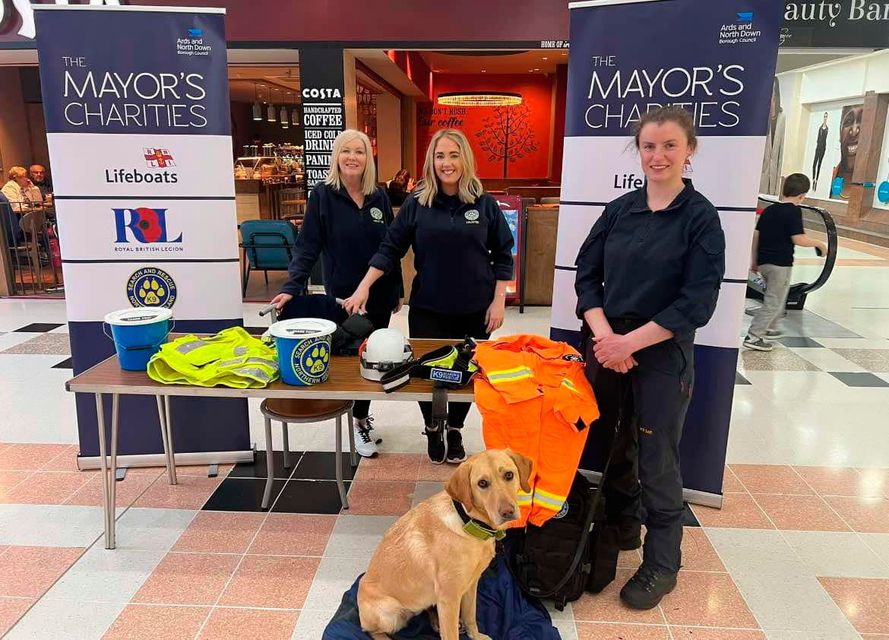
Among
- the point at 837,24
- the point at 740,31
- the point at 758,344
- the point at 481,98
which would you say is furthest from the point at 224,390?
the point at 481,98

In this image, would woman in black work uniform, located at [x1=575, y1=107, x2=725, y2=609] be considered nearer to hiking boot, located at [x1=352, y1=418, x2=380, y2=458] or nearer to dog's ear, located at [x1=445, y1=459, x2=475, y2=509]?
dog's ear, located at [x1=445, y1=459, x2=475, y2=509]

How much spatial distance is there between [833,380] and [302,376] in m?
4.46

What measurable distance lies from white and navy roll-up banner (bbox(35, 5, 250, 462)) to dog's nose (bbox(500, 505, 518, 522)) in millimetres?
1987

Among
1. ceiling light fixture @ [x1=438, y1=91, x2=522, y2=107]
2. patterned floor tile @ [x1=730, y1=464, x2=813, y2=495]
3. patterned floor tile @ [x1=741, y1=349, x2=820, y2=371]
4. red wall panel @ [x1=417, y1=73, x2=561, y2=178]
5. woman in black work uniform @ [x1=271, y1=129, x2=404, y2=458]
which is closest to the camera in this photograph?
woman in black work uniform @ [x1=271, y1=129, x2=404, y2=458]

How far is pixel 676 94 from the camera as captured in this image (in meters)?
2.73

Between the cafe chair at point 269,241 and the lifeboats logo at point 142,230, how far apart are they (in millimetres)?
4031

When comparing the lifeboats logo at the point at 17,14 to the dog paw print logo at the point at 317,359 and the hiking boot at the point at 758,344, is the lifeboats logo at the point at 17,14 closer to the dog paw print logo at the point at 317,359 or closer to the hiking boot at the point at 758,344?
the dog paw print logo at the point at 317,359

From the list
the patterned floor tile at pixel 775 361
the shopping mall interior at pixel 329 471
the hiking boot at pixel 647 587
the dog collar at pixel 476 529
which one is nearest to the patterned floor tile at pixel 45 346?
the shopping mall interior at pixel 329 471

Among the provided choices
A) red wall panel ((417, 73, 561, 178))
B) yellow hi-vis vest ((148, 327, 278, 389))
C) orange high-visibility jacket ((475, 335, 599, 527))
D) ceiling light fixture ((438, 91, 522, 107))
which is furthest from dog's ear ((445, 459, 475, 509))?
red wall panel ((417, 73, 561, 178))

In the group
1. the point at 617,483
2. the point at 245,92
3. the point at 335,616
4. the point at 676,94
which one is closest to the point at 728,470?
the point at 617,483

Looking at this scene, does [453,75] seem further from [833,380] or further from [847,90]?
[833,380]

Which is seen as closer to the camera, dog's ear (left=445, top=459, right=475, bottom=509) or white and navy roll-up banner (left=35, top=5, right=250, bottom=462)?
dog's ear (left=445, top=459, right=475, bottom=509)

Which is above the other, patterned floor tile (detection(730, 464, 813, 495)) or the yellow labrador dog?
the yellow labrador dog

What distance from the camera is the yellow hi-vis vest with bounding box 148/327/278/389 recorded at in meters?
2.39
